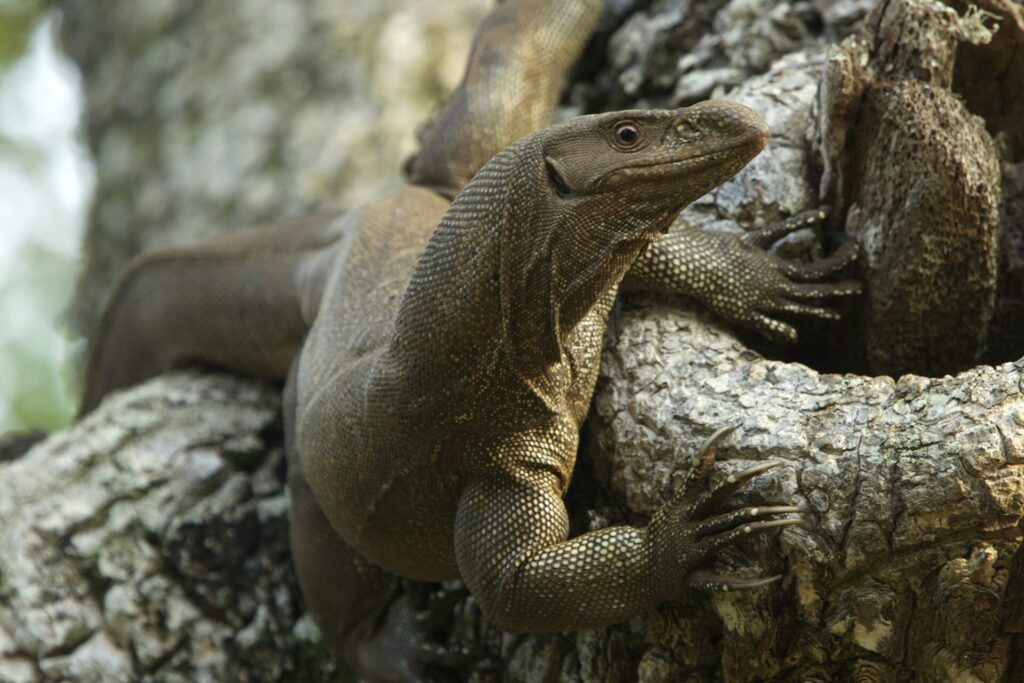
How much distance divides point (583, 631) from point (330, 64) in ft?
15.4

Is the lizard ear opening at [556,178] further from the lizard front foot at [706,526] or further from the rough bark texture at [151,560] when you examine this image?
the rough bark texture at [151,560]

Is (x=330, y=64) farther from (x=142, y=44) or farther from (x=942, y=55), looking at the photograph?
(x=942, y=55)

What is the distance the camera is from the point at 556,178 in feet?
10.4

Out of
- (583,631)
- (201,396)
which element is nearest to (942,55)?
(583,631)

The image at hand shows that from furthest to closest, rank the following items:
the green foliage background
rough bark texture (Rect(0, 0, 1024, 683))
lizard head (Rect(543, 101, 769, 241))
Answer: the green foliage background < lizard head (Rect(543, 101, 769, 241)) < rough bark texture (Rect(0, 0, 1024, 683))

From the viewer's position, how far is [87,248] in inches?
321

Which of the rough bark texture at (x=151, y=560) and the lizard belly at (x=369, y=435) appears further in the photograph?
the rough bark texture at (x=151, y=560)

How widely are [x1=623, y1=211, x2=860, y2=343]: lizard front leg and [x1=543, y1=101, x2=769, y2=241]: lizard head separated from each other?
0.62 metres

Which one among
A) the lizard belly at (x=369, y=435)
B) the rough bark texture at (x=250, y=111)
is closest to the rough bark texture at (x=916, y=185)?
the lizard belly at (x=369, y=435)

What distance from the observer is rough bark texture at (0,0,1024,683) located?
288 centimetres

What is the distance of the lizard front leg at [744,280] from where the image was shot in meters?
3.78

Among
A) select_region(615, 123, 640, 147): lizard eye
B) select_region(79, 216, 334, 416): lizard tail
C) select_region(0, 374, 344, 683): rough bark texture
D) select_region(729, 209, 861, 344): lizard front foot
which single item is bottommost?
select_region(0, 374, 344, 683): rough bark texture

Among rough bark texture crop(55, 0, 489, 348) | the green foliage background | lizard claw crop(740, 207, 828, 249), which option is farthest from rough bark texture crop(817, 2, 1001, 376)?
the green foliage background

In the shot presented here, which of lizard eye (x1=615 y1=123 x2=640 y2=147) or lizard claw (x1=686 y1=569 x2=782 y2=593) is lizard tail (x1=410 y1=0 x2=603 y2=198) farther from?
lizard claw (x1=686 y1=569 x2=782 y2=593)
